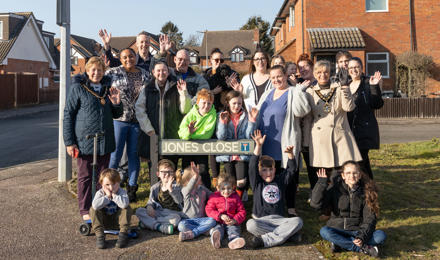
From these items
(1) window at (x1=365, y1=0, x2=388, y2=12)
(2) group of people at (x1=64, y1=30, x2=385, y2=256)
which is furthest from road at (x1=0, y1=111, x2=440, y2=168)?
(1) window at (x1=365, y1=0, x2=388, y2=12)

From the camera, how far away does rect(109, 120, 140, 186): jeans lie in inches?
236

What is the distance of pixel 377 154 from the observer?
34.3 feet

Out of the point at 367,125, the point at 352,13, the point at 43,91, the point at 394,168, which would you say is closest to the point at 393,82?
the point at 352,13

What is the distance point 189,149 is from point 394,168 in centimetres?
537

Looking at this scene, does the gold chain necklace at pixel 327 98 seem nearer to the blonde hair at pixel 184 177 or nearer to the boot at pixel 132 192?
the blonde hair at pixel 184 177

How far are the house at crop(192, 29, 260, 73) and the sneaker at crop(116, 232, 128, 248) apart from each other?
63.6 metres

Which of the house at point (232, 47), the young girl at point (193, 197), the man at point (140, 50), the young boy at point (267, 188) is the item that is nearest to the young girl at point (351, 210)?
the young boy at point (267, 188)

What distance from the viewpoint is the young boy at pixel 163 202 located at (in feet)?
16.5

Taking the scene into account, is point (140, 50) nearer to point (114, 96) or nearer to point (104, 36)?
point (104, 36)

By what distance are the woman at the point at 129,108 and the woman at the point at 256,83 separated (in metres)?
1.33

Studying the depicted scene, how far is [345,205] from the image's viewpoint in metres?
4.64

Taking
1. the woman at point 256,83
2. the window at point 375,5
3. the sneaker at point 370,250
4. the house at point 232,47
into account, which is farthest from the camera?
the house at point 232,47

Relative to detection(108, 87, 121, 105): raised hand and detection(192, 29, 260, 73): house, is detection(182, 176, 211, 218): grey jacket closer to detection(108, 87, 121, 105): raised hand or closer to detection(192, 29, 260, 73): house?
detection(108, 87, 121, 105): raised hand

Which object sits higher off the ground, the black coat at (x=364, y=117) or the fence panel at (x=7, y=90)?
the fence panel at (x=7, y=90)
